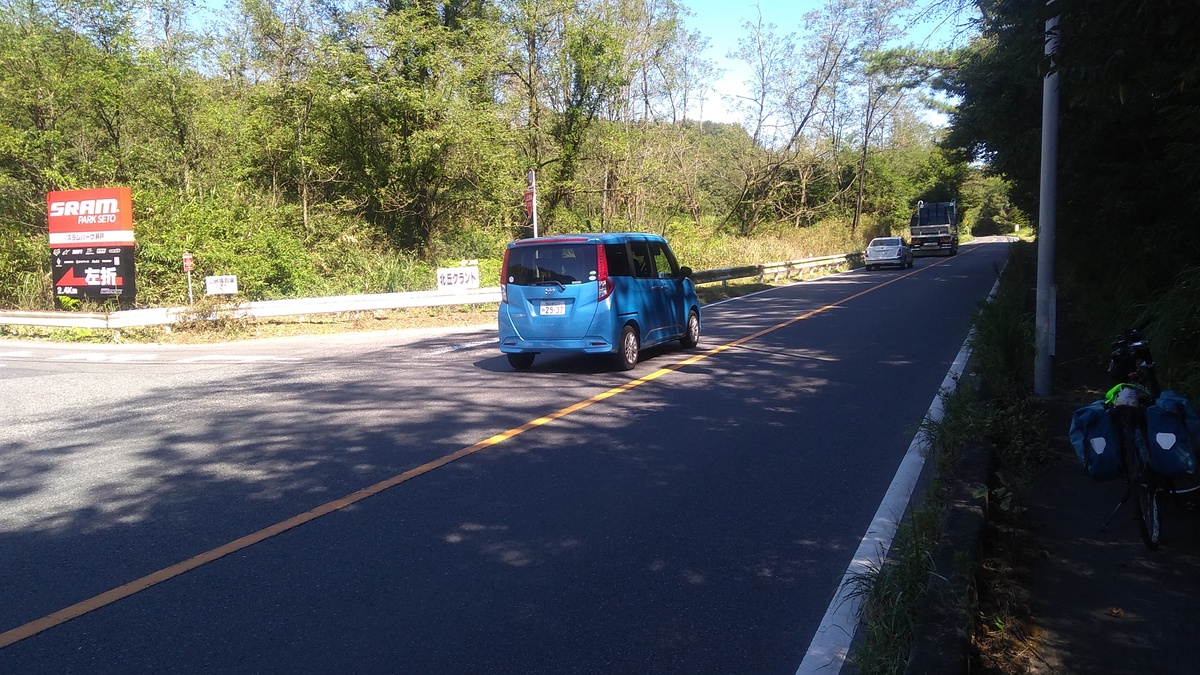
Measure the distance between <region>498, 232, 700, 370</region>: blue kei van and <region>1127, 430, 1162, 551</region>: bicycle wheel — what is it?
7.01m

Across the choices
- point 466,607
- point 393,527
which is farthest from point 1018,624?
point 393,527

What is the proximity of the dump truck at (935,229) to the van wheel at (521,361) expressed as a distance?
44429 mm

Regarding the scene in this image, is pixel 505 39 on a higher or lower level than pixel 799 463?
higher

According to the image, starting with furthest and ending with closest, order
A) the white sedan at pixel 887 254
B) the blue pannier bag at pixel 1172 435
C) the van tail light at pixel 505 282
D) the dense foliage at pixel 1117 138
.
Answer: the white sedan at pixel 887 254 < the van tail light at pixel 505 282 < the dense foliage at pixel 1117 138 < the blue pannier bag at pixel 1172 435

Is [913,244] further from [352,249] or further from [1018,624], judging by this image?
[1018,624]

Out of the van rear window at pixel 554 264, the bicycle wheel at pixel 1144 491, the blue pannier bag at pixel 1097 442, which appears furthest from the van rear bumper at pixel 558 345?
the bicycle wheel at pixel 1144 491

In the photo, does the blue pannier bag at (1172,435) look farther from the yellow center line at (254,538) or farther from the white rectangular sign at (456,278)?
the white rectangular sign at (456,278)

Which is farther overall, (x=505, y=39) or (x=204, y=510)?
(x=505, y=39)

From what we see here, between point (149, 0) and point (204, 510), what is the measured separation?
3011 cm

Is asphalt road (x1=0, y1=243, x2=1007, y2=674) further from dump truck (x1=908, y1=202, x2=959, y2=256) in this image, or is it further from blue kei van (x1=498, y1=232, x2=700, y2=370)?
dump truck (x1=908, y1=202, x2=959, y2=256)

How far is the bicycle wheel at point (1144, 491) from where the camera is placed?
4.72 meters

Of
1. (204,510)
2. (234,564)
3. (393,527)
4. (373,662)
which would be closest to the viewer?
(373,662)

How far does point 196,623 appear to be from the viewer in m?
4.07

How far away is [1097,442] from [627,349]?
7153 mm
